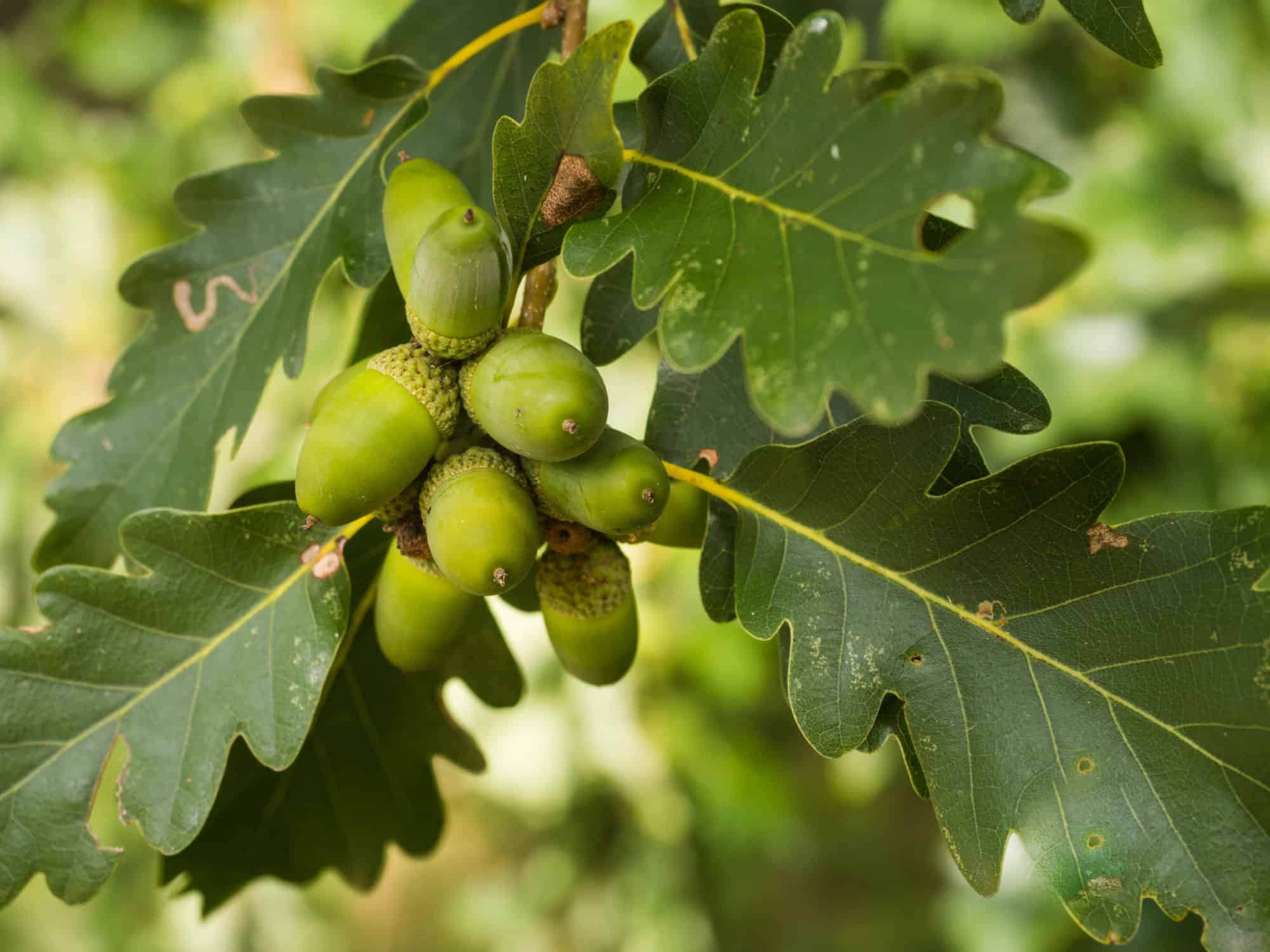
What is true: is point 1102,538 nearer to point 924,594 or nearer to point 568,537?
point 924,594

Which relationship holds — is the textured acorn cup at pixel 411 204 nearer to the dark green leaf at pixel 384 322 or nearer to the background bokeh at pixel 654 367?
the dark green leaf at pixel 384 322

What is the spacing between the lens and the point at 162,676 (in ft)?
3.60

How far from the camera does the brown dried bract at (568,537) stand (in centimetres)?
105

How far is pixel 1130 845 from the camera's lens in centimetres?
93

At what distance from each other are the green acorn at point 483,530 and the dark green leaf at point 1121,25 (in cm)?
71

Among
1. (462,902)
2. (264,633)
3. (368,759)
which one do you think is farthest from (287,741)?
(462,902)

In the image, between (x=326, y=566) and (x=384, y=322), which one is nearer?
(x=326, y=566)

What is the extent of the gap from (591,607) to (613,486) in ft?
0.55

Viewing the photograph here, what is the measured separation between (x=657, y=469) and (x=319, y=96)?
722mm

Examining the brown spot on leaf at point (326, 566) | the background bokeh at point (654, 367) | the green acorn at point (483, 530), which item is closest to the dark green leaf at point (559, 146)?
the green acorn at point (483, 530)

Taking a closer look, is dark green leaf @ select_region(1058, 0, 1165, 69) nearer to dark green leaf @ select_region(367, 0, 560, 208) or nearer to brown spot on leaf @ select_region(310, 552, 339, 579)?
dark green leaf @ select_region(367, 0, 560, 208)

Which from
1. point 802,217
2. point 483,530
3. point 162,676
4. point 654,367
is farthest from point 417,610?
point 654,367

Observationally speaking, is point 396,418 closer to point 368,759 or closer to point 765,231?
point 765,231

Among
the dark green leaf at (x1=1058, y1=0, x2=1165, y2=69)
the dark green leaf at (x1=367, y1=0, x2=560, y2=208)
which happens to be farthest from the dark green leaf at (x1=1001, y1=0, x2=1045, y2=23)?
the dark green leaf at (x1=367, y1=0, x2=560, y2=208)
